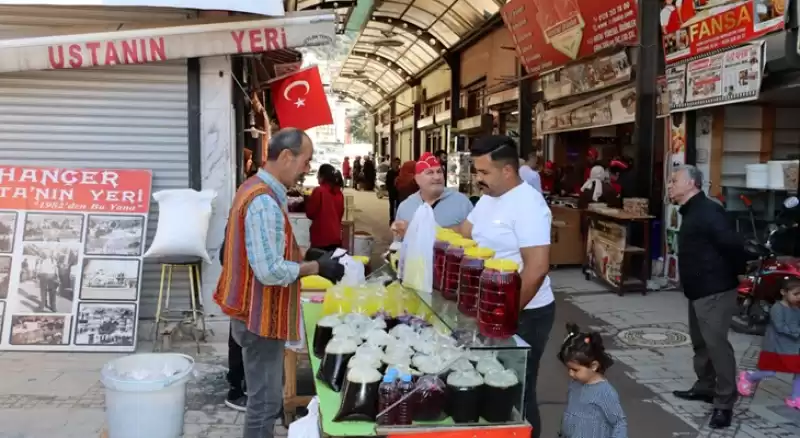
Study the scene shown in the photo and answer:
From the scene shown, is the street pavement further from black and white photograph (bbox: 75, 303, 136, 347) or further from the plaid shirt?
the plaid shirt

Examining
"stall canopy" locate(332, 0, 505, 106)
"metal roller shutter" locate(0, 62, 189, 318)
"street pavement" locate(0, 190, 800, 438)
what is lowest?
"street pavement" locate(0, 190, 800, 438)

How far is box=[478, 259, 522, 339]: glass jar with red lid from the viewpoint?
8.92 feet

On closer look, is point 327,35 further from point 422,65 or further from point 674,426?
point 422,65

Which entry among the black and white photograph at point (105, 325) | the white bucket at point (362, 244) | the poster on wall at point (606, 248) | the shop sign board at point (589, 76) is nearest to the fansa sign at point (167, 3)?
the black and white photograph at point (105, 325)

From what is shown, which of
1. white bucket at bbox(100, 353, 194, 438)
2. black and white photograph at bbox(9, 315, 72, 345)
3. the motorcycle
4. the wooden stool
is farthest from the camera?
the motorcycle

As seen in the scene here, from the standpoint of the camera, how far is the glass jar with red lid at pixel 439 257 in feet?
11.3

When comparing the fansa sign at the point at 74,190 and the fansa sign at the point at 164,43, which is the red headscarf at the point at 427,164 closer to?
the fansa sign at the point at 164,43

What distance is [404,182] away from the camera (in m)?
8.85

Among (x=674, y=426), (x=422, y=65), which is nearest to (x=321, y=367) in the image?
(x=674, y=426)

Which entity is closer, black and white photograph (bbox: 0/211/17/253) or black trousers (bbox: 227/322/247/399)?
black trousers (bbox: 227/322/247/399)

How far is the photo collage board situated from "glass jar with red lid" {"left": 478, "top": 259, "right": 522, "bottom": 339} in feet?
14.1

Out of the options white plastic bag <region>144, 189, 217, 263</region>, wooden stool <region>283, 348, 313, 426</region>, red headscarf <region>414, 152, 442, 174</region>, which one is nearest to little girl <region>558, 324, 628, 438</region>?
red headscarf <region>414, 152, 442, 174</region>

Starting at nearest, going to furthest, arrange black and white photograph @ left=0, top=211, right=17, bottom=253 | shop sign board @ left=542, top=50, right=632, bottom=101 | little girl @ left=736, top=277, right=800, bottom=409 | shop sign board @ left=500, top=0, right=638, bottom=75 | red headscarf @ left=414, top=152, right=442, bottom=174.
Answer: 1. red headscarf @ left=414, top=152, right=442, bottom=174
2. little girl @ left=736, top=277, right=800, bottom=409
3. black and white photograph @ left=0, top=211, right=17, bottom=253
4. shop sign board @ left=500, top=0, right=638, bottom=75
5. shop sign board @ left=542, top=50, right=632, bottom=101

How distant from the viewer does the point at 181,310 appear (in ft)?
20.1
